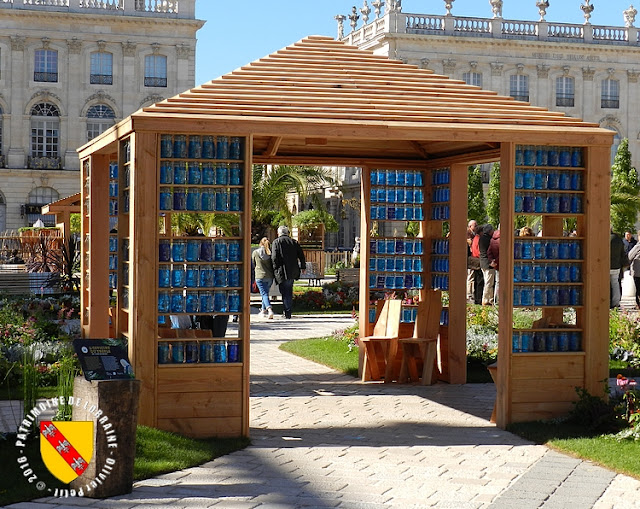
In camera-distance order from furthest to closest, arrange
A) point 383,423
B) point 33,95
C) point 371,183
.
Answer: point 33,95 < point 371,183 < point 383,423

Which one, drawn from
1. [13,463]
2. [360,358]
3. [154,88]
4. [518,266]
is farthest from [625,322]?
[154,88]

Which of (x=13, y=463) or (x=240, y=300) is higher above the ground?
(x=240, y=300)

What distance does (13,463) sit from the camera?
289 inches

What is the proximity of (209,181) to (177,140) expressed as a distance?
16.8 inches

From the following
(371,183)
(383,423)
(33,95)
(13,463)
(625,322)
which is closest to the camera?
(13,463)

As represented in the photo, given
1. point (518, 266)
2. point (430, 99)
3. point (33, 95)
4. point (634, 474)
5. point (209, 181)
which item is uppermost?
point (33, 95)

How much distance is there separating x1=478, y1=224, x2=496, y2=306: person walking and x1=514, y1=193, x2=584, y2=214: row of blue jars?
33.2ft

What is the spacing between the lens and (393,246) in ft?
40.7

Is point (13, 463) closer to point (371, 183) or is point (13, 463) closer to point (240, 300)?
point (240, 300)

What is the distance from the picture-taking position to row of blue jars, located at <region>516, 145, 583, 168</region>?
960cm

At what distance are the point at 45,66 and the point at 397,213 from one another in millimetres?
47510

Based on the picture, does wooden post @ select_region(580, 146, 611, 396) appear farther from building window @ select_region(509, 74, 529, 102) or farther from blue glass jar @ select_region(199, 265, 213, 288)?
building window @ select_region(509, 74, 529, 102)

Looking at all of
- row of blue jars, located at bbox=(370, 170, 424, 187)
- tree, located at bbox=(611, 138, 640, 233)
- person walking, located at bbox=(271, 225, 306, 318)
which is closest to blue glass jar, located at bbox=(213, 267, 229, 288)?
row of blue jars, located at bbox=(370, 170, 424, 187)

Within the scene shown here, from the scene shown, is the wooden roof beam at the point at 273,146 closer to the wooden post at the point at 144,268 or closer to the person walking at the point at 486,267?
the wooden post at the point at 144,268
